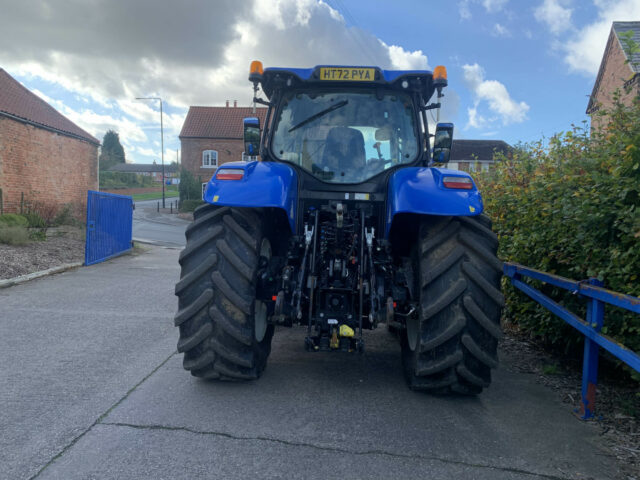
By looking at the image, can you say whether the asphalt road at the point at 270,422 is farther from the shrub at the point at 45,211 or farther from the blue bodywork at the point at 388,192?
the shrub at the point at 45,211

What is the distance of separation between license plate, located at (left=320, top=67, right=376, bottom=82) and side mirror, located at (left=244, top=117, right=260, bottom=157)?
748mm

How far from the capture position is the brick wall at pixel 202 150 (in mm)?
44062

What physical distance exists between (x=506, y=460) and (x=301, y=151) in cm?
292

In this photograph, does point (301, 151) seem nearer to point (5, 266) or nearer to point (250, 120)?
point (250, 120)

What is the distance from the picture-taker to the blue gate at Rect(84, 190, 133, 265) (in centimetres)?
1205

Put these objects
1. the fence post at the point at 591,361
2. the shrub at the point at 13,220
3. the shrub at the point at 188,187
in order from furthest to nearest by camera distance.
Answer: the shrub at the point at 188,187 → the shrub at the point at 13,220 → the fence post at the point at 591,361

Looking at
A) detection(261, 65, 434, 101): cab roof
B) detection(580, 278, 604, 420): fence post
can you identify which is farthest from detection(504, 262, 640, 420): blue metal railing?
detection(261, 65, 434, 101): cab roof

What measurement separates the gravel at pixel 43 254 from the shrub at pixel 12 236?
0.15 m

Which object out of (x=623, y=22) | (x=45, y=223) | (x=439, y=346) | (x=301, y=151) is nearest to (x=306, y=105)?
(x=301, y=151)

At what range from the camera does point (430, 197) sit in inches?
145

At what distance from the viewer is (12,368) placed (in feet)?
14.3

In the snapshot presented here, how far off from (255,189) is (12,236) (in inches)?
409

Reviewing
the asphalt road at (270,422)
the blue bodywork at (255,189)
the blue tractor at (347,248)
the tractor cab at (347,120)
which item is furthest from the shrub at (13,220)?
the blue bodywork at (255,189)

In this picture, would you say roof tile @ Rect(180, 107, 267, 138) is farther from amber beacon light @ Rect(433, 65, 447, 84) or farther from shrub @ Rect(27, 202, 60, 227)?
amber beacon light @ Rect(433, 65, 447, 84)
